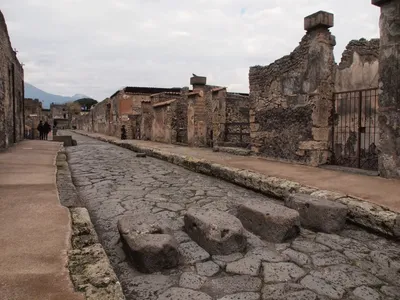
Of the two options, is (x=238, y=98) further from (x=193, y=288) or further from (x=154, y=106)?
(x=193, y=288)

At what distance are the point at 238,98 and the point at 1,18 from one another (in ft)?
28.2

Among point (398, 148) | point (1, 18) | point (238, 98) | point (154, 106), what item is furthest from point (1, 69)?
point (398, 148)

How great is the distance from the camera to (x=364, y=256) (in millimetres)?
2615

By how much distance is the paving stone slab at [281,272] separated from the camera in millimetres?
2211

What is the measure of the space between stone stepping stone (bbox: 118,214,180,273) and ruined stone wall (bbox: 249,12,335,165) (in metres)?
4.53

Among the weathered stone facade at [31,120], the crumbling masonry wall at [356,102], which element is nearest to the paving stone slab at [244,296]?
the crumbling masonry wall at [356,102]

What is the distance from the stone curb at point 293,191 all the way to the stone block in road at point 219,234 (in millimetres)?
1337

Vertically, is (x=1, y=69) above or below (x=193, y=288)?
above

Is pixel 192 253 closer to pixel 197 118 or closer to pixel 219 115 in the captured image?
pixel 219 115

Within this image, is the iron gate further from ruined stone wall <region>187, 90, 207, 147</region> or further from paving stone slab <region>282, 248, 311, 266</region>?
paving stone slab <region>282, 248, 311, 266</region>

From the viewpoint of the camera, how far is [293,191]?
416 centimetres

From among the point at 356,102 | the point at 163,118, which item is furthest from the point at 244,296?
the point at 163,118

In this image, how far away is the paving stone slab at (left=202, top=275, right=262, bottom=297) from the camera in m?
→ 2.04

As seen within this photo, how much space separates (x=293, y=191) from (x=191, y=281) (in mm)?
2405
